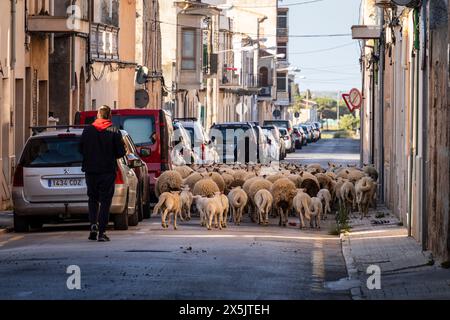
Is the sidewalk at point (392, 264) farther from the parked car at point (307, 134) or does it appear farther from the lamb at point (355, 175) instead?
the parked car at point (307, 134)

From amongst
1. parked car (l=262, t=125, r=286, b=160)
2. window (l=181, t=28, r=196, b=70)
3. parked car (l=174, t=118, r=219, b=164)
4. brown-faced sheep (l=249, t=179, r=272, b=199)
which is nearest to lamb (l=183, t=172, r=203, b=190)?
brown-faced sheep (l=249, t=179, r=272, b=199)

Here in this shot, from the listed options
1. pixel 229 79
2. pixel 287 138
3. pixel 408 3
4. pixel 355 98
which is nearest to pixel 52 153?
pixel 408 3

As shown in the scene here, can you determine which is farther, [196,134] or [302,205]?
[196,134]

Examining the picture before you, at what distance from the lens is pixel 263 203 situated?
80.7 ft

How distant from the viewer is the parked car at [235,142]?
160 ft

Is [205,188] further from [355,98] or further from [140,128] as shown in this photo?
[355,98]

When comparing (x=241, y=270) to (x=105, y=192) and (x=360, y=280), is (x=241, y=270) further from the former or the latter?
(x=105, y=192)

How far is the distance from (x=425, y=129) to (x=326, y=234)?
186 inches

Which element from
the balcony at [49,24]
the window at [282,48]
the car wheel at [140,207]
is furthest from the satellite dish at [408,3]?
the window at [282,48]

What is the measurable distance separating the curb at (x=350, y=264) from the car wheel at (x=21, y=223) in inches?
190

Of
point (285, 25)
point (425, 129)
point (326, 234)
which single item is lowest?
point (326, 234)

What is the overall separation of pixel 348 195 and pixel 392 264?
10850 millimetres
